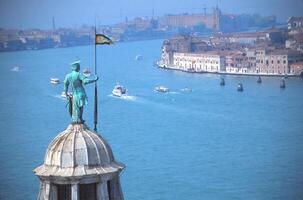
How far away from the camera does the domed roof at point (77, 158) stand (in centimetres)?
125

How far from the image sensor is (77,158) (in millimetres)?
1257

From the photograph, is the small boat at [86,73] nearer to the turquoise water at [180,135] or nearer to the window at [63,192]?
the window at [63,192]

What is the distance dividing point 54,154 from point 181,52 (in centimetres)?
2861

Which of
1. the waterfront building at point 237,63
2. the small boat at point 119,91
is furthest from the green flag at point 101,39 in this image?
the waterfront building at point 237,63

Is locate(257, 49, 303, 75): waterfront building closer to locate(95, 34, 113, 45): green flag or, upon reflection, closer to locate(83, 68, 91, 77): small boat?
locate(83, 68, 91, 77): small boat

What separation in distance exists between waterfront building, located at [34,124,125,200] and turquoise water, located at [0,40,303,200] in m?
6.97

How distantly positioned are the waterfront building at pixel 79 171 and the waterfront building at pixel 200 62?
80.4 feet

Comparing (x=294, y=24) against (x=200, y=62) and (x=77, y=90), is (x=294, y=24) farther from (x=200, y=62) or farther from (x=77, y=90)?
(x=77, y=90)

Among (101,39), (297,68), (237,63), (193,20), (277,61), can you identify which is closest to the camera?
(101,39)

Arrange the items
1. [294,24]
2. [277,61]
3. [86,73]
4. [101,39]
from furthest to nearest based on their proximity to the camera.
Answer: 1. [294,24]
2. [277,61]
3. [86,73]
4. [101,39]

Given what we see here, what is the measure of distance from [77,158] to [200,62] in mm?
25999

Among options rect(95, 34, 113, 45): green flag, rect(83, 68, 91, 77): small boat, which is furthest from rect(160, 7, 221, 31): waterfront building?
rect(95, 34, 113, 45): green flag

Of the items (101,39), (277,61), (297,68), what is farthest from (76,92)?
(277,61)

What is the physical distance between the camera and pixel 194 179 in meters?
9.20
